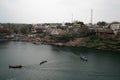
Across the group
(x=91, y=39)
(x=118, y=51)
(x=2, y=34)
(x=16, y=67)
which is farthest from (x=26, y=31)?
(x=16, y=67)

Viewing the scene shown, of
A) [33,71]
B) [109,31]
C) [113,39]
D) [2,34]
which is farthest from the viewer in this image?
[2,34]

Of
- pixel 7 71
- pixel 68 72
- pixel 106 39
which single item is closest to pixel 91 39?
pixel 106 39

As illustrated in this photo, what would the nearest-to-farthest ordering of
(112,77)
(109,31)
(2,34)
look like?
(112,77), (109,31), (2,34)

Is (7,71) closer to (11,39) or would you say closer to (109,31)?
(109,31)

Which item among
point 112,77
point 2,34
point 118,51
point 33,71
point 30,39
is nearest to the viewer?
point 112,77

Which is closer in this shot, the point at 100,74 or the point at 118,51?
the point at 100,74

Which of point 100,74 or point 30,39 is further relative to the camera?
point 30,39

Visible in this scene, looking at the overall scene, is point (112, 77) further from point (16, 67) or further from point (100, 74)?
point (16, 67)

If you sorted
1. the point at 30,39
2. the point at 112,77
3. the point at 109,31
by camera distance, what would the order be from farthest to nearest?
the point at 30,39, the point at 109,31, the point at 112,77

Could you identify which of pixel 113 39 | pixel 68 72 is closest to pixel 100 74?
pixel 68 72
